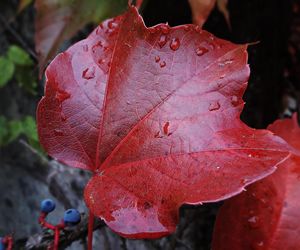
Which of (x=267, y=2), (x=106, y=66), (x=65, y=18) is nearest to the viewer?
(x=106, y=66)

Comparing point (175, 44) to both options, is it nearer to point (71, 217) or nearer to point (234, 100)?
point (234, 100)

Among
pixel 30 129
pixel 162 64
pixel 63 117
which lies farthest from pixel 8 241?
pixel 30 129

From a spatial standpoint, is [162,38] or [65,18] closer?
[162,38]

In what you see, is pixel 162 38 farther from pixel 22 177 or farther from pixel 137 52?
pixel 22 177

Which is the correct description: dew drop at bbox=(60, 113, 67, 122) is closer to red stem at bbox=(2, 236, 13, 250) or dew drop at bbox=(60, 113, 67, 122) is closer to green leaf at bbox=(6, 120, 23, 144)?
red stem at bbox=(2, 236, 13, 250)


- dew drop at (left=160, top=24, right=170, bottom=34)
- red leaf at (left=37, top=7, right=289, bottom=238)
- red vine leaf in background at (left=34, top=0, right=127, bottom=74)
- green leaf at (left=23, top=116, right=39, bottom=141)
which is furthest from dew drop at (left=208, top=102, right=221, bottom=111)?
green leaf at (left=23, top=116, right=39, bottom=141)

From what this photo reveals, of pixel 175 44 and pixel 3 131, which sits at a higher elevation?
pixel 175 44

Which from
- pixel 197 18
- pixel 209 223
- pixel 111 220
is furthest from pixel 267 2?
pixel 111 220
